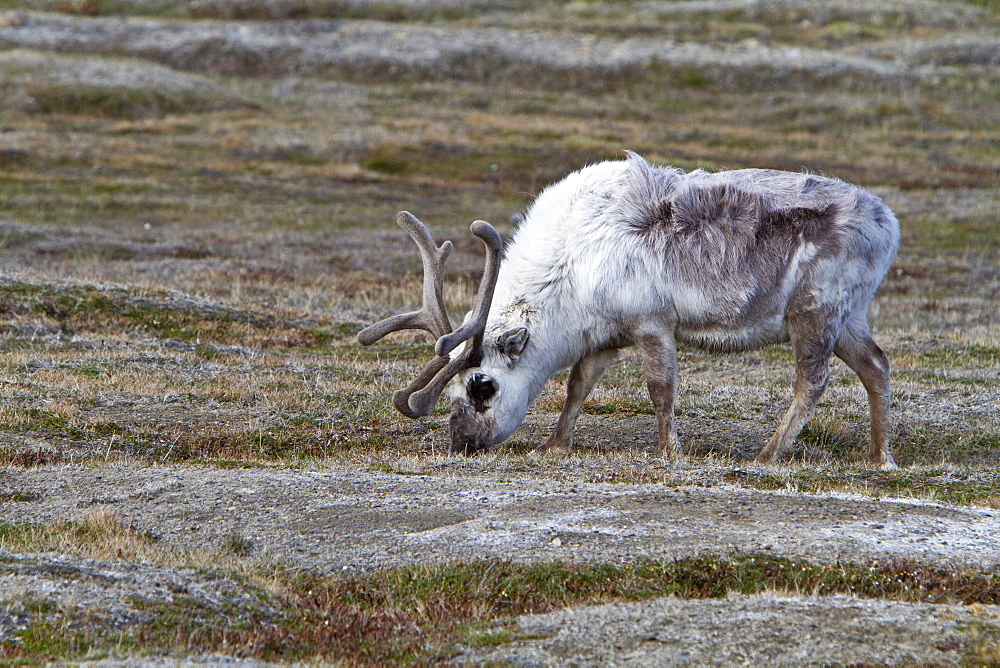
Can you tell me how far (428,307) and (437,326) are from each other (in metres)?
0.21

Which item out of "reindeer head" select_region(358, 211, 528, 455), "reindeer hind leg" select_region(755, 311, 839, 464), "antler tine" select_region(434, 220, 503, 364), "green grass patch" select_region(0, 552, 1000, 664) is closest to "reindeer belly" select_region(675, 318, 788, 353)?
"reindeer hind leg" select_region(755, 311, 839, 464)

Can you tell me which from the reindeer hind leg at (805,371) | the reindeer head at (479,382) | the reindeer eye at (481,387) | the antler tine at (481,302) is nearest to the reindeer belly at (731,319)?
the reindeer hind leg at (805,371)

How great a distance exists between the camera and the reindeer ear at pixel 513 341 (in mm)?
10750

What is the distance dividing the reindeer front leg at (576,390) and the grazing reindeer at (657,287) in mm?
264

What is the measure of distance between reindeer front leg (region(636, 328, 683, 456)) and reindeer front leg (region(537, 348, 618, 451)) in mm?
589

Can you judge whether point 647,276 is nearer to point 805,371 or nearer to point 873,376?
point 805,371

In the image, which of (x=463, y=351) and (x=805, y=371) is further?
(x=805, y=371)

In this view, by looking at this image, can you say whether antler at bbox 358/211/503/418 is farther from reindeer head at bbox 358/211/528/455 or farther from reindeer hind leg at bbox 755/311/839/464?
reindeer hind leg at bbox 755/311/839/464

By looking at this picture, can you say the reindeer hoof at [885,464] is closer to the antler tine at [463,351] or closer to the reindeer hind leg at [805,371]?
the reindeer hind leg at [805,371]

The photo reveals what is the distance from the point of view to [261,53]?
65562 millimetres

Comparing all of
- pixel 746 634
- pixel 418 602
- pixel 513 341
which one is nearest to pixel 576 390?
pixel 513 341

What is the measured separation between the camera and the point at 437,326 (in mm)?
11211

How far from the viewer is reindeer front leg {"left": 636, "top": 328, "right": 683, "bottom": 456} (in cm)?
1093

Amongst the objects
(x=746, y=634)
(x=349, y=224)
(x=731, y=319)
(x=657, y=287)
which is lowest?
(x=349, y=224)
